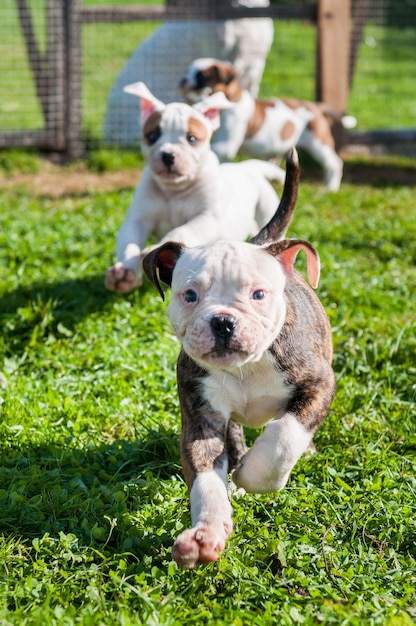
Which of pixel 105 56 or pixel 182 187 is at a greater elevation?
pixel 182 187

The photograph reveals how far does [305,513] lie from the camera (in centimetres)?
311

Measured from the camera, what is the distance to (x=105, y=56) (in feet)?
32.5

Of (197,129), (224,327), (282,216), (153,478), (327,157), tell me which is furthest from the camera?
(327,157)

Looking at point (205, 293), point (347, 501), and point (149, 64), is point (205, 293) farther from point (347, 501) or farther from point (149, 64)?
point (149, 64)

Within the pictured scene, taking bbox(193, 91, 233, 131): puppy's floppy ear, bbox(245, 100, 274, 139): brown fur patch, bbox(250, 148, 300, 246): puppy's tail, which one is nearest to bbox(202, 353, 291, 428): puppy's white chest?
bbox(250, 148, 300, 246): puppy's tail

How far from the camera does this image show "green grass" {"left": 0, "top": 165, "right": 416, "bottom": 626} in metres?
2.62

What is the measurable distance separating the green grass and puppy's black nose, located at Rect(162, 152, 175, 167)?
0.78m

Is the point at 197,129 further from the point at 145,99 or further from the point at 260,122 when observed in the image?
the point at 260,122

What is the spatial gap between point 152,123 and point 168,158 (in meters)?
0.32

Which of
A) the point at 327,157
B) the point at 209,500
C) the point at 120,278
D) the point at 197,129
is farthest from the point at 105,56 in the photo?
the point at 209,500

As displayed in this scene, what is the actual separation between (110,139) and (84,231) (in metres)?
3.37

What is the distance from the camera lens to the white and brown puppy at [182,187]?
16.0ft

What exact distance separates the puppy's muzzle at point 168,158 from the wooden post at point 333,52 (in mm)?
4962

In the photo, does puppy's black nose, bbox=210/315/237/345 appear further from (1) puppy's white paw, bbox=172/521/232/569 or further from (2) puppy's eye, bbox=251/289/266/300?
(1) puppy's white paw, bbox=172/521/232/569
